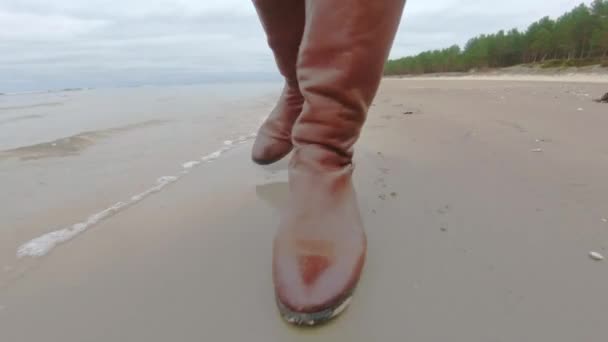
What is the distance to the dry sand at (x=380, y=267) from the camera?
604mm

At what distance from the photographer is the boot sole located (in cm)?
60

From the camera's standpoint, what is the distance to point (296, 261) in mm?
665

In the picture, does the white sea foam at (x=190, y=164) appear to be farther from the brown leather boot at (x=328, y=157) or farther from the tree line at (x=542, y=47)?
the tree line at (x=542, y=47)

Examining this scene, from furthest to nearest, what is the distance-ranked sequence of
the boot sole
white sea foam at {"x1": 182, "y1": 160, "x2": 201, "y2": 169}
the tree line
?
the tree line < white sea foam at {"x1": 182, "y1": 160, "x2": 201, "y2": 169} < the boot sole

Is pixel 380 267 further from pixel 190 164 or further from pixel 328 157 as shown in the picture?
pixel 190 164

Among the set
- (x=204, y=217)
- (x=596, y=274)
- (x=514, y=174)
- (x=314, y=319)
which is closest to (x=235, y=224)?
(x=204, y=217)

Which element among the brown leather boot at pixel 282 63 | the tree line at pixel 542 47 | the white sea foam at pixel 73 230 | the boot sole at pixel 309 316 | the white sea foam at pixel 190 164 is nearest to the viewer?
the boot sole at pixel 309 316

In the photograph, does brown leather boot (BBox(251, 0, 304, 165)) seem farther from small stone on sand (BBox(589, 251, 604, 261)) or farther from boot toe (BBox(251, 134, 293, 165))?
small stone on sand (BBox(589, 251, 604, 261))

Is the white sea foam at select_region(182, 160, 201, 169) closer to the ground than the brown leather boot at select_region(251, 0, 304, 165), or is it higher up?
closer to the ground

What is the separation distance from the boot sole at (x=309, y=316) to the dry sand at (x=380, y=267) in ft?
0.05

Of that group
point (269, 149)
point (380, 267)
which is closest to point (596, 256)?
point (380, 267)

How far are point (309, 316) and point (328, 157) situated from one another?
36 cm

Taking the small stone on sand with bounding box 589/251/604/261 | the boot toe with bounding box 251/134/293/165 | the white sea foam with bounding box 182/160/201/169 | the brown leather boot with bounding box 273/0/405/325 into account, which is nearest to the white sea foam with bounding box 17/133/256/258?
the white sea foam with bounding box 182/160/201/169

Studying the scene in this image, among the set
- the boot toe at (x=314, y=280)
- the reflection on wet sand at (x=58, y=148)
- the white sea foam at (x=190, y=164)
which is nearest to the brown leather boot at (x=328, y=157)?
the boot toe at (x=314, y=280)
